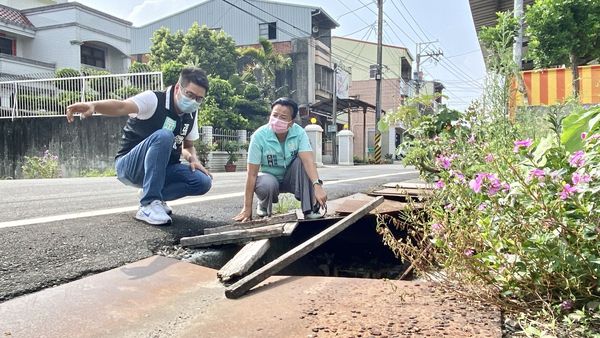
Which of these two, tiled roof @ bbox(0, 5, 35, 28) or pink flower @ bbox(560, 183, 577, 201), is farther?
tiled roof @ bbox(0, 5, 35, 28)

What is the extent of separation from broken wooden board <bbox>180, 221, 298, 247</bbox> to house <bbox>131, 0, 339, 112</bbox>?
873 inches

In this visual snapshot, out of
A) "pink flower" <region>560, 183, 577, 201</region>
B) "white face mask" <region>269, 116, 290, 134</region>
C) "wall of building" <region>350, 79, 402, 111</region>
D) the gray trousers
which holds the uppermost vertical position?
"wall of building" <region>350, 79, 402, 111</region>

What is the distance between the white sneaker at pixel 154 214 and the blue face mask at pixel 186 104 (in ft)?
2.10

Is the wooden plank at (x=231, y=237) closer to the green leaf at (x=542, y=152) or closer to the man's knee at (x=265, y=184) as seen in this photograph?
the man's knee at (x=265, y=184)

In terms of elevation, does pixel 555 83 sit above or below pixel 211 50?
below

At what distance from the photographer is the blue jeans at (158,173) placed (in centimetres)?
279

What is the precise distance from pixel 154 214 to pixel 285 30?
25.3m

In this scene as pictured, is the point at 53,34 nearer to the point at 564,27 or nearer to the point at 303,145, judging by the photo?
the point at 564,27

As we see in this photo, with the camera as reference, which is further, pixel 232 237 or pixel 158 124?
pixel 158 124

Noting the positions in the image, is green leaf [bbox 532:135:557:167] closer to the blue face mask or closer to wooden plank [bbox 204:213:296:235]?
wooden plank [bbox 204:213:296:235]

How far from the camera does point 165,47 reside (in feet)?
71.9

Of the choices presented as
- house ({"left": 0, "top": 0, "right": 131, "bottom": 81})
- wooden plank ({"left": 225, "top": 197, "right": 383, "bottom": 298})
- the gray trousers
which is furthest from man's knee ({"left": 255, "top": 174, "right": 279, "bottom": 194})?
house ({"left": 0, "top": 0, "right": 131, "bottom": 81})

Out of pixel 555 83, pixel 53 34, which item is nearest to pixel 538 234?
pixel 555 83

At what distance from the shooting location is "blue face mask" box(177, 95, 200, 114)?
2.96m
